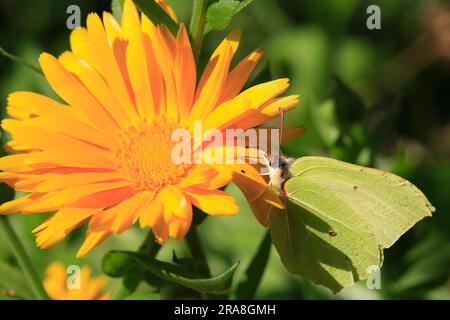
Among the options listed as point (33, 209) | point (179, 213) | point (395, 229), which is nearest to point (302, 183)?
point (395, 229)

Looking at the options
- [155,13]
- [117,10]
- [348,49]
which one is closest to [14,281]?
[117,10]

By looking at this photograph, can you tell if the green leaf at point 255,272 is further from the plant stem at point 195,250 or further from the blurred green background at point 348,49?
the blurred green background at point 348,49

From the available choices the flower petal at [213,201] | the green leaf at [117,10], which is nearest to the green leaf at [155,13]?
the green leaf at [117,10]

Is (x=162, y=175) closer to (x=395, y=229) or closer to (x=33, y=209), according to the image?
(x=33, y=209)

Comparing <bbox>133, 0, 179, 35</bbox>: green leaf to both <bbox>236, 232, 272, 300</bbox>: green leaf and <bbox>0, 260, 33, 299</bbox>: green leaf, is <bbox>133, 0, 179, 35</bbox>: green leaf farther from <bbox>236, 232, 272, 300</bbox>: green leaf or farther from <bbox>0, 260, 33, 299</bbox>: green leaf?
<bbox>0, 260, 33, 299</bbox>: green leaf

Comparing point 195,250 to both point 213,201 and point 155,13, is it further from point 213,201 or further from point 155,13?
point 155,13

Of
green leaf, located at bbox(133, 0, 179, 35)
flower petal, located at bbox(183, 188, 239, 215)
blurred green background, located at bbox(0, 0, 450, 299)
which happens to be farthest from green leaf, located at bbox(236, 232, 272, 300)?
blurred green background, located at bbox(0, 0, 450, 299)
